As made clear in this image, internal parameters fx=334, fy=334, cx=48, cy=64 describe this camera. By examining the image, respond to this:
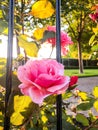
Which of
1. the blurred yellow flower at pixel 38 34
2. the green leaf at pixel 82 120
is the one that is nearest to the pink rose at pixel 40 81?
the blurred yellow flower at pixel 38 34

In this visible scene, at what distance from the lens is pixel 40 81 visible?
27.5 inches

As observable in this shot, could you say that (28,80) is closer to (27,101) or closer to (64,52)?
(27,101)

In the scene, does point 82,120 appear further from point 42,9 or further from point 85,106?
point 42,9

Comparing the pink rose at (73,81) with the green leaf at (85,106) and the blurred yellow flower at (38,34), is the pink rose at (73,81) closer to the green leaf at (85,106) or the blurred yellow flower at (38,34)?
the green leaf at (85,106)

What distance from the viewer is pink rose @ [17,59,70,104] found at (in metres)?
0.69

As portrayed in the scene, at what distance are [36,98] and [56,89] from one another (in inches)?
1.8

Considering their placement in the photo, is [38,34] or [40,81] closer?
[40,81]

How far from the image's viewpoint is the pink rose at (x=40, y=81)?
69 centimetres

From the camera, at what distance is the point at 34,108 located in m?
0.79

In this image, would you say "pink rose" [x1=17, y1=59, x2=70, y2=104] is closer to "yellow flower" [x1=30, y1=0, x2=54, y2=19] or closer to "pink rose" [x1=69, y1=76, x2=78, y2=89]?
"yellow flower" [x1=30, y1=0, x2=54, y2=19]

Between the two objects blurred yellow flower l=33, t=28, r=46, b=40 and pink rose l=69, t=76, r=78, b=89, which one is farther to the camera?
pink rose l=69, t=76, r=78, b=89

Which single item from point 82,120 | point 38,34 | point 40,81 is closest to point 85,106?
point 82,120

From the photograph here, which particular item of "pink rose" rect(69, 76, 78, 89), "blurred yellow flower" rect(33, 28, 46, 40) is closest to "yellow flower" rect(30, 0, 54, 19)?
"blurred yellow flower" rect(33, 28, 46, 40)

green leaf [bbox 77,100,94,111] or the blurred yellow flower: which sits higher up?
the blurred yellow flower
